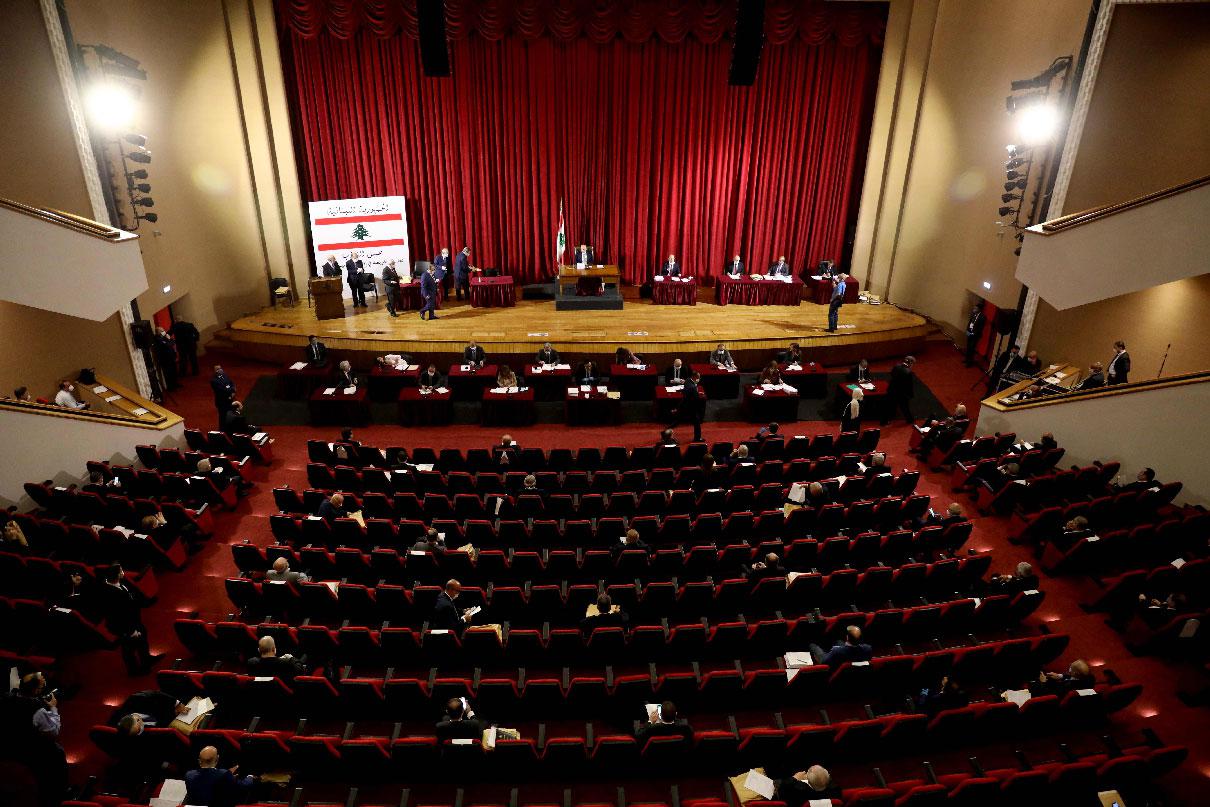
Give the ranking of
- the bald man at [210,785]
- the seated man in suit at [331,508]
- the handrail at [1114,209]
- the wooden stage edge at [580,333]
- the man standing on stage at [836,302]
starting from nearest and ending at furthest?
1. the bald man at [210,785]
2. the seated man in suit at [331,508]
3. the handrail at [1114,209]
4. the wooden stage edge at [580,333]
5. the man standing on stage at [836,302]

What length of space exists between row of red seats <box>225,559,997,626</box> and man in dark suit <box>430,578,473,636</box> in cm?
24

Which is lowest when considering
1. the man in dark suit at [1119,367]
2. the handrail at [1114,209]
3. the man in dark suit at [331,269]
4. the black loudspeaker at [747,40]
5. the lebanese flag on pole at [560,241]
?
the man in dark suit at [1119,367]

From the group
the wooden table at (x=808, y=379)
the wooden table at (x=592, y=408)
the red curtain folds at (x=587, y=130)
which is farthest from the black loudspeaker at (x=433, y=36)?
the wooden table at (x=808, y=379)

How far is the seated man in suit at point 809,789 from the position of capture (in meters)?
5.04

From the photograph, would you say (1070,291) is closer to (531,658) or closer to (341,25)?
(531,658)

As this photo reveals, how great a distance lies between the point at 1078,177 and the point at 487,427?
34.2 feet

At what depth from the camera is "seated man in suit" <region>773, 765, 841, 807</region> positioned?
5.04 m

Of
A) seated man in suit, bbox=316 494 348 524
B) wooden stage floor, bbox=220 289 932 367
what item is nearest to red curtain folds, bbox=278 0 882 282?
wooden stage floor, bbox=220 289 932 367

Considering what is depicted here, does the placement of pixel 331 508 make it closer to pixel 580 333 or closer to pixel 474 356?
pixel 474 356

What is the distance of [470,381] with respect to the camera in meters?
12.6

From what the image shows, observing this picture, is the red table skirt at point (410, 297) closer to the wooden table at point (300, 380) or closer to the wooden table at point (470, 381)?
the wooden table at point (300, 380)

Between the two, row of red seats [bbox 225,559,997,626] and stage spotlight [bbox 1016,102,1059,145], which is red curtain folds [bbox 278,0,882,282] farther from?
row of red seats [bbox 225,559,997,626]

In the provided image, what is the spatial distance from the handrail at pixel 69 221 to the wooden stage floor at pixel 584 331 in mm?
4312

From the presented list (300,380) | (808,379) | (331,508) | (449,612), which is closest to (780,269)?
(808,379)
